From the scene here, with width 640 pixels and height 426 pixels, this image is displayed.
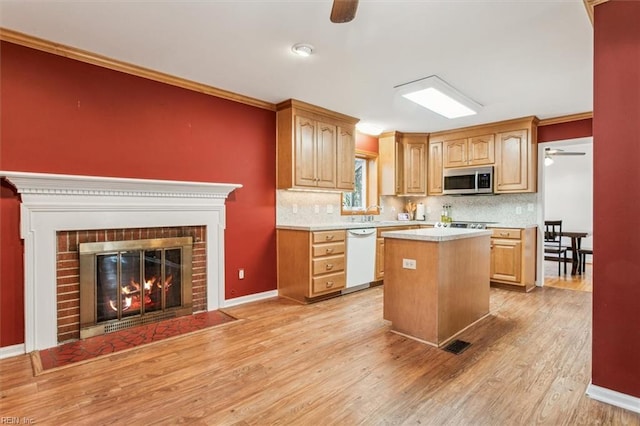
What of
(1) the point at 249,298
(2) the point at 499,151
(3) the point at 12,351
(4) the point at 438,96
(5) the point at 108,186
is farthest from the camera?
(2) the point at 499,151

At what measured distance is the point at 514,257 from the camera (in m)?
4.73

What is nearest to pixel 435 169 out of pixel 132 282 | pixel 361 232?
pixel 361 232

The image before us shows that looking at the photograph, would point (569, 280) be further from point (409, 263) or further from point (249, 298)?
point (249, 298)

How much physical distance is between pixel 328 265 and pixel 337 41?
2.55m

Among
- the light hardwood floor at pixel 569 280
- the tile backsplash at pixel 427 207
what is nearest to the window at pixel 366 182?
the tile backsplash at pixel 427 207

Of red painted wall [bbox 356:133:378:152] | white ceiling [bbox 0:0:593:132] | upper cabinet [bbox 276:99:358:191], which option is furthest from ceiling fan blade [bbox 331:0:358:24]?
red painted wall [bbox 356:133:378:152]

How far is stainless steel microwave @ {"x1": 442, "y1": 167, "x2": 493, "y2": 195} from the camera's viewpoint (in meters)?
5.12

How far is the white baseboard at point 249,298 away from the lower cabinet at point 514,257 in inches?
126

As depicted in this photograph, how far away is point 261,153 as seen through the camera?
4.25 meters

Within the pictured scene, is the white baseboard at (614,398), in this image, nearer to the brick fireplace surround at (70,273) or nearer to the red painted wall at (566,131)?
the brick fireplace surround at (70,273)

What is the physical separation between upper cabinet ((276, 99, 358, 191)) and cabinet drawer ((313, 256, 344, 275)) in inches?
37.7

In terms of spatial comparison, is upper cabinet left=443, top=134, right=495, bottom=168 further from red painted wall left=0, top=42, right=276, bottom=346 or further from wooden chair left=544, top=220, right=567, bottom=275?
red painted wall left=0, top=42, right=276, bottom=346

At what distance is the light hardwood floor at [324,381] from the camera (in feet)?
6.28

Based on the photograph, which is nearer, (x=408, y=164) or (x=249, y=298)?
(x=249, y=298)
